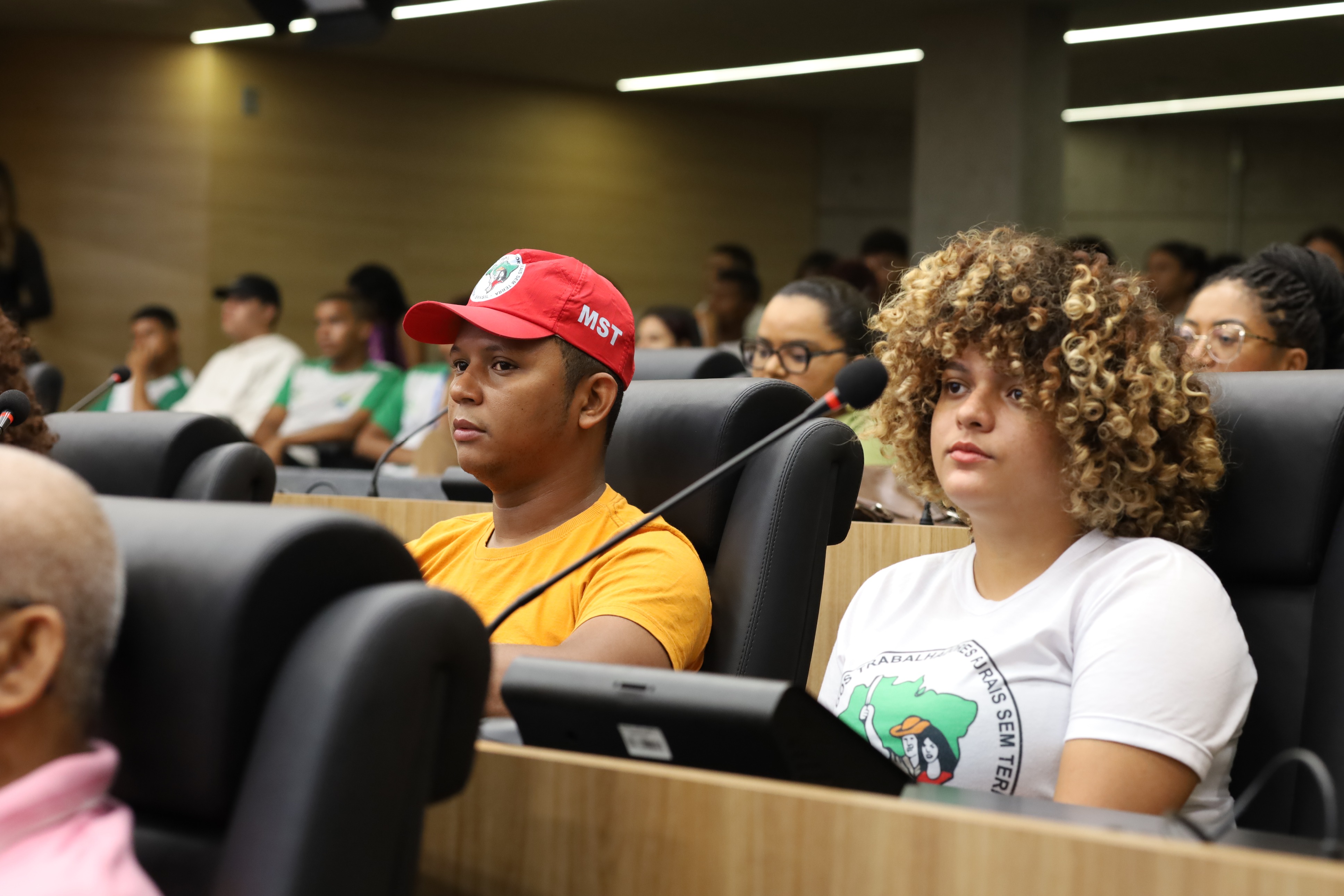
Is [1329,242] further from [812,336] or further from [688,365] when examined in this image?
[688,365]

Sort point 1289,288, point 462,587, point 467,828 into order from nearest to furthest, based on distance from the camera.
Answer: point 467,828 → point 462,587 → point 1289,288

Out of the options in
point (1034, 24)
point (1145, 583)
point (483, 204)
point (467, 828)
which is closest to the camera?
point (467, 828)

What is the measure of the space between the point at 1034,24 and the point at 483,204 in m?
3.66

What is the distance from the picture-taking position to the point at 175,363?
6844 millimetres

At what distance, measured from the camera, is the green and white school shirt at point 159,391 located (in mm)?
6578

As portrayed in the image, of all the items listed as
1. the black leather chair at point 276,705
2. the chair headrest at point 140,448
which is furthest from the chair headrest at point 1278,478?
the chair headrest at point 140,448

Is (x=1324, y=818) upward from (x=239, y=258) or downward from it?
downward

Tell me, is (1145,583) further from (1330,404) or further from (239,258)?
(239,258)

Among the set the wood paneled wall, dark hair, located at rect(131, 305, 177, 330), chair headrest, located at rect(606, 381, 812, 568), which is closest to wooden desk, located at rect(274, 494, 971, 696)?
chair headrest, located at rect(606, 381, 812, 568)

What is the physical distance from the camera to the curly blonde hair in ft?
4.72

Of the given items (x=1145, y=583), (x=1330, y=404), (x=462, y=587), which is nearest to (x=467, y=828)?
(x=1145, y=583)

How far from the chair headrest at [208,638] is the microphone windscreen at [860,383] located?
0.70 metres

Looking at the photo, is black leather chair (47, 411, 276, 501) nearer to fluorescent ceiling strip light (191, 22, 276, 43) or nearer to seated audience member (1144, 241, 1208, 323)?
seated audience member (1144, 241, 1208, 323)

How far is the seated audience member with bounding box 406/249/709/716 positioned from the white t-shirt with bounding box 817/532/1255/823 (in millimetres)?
304
